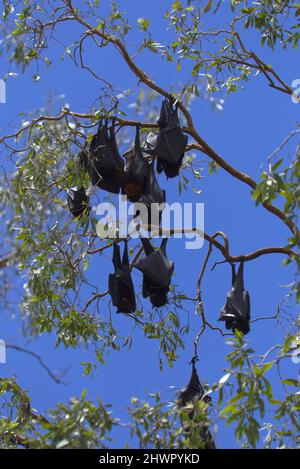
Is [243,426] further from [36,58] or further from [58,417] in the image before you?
[36,58]

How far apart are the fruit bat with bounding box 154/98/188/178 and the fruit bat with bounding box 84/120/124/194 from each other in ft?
0.97

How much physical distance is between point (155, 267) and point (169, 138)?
880 mm

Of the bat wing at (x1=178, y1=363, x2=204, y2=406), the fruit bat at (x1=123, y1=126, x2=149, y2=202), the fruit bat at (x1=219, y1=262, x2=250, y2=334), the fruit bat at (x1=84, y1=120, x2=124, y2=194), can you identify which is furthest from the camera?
the fruit bat at (x1=219, y1=262, x2=250, y2=334)

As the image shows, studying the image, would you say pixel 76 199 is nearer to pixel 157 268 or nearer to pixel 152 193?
pixel 152 193

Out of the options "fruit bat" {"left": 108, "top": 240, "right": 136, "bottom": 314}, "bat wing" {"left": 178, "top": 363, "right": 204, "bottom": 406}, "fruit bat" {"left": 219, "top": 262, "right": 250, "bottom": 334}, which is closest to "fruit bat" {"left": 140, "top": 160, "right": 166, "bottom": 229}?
"fruit bat" {"left": 108, "top": 240, "right": 136, "bottom": 314}

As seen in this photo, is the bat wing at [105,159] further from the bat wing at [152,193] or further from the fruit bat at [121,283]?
the fruit bat at [121,283]

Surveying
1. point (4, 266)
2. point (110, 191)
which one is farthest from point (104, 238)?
point (4, 266)

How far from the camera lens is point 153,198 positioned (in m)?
6.82

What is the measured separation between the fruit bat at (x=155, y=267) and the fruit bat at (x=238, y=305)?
486 millimetres

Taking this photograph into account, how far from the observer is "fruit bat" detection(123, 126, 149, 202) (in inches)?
272

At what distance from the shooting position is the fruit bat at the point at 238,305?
7141 mm

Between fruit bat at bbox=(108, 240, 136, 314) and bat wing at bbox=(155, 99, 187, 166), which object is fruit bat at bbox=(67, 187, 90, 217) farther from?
bat wing at bbox=(155, 99, 187, 166)

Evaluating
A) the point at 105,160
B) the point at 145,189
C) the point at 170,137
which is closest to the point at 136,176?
the point at 145,189
